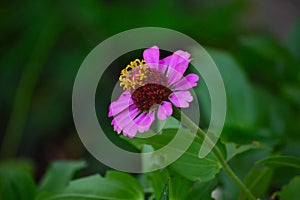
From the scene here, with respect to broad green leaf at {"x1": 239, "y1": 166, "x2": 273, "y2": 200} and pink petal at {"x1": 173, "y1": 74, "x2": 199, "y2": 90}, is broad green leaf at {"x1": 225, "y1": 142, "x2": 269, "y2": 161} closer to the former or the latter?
broad green leaf at {"x1": 239, "y1": 166, "x2": 273, "y2": 200}

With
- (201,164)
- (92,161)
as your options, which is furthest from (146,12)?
(201,164)

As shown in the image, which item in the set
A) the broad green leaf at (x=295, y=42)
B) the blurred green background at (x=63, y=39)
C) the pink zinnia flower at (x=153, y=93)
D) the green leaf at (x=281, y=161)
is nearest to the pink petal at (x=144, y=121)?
the pink zinnia flower at (x=153, y=93)

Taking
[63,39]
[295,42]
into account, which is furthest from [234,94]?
[63,39]

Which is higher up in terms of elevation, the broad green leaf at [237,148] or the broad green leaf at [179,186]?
the broad green leaf at [237,148]

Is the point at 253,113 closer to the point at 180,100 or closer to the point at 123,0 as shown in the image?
the point at 180,100

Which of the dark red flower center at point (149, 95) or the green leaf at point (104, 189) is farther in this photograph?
the green leaf at point (104, 189)

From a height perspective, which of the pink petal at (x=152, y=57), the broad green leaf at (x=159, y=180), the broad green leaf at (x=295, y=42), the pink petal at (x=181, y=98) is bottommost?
the broad green leaf at (x=159, y=180)

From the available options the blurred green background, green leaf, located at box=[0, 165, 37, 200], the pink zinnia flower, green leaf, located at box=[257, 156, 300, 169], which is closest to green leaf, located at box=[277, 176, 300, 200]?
green leaf, located at box=[257, 156, 300, 169]

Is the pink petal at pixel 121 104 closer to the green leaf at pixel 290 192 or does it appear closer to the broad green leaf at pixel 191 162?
the broad green leaf at pixel 191 162
